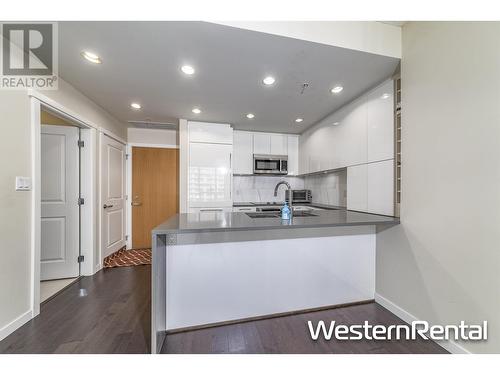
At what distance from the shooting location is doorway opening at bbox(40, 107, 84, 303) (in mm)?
2510

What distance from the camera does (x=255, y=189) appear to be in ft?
13.3

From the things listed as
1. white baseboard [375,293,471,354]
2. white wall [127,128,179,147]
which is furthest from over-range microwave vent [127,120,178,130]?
white baseboard [375,293,471,354]

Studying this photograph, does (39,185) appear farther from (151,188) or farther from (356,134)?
(356,134)

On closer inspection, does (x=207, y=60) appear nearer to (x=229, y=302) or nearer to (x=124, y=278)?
(x=229, y=302)

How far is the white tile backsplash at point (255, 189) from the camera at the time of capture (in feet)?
13.0

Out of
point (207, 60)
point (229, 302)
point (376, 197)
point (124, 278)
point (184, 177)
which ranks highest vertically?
point (207, 60)

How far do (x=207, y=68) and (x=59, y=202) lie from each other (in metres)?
2.48

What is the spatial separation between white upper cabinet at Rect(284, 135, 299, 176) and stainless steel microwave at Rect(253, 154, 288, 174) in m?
0.13

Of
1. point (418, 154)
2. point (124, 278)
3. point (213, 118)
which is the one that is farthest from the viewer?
point (213, 118)

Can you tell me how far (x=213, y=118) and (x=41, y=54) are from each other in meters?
1.85

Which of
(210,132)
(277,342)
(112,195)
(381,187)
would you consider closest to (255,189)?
(210,132)

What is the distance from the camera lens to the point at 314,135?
3389 millimetres

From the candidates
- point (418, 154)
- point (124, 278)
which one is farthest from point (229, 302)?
point (418, 154)

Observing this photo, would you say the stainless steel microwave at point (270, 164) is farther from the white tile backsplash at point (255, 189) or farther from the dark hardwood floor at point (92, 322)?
the dark hardwood floor at point (92, 322)
